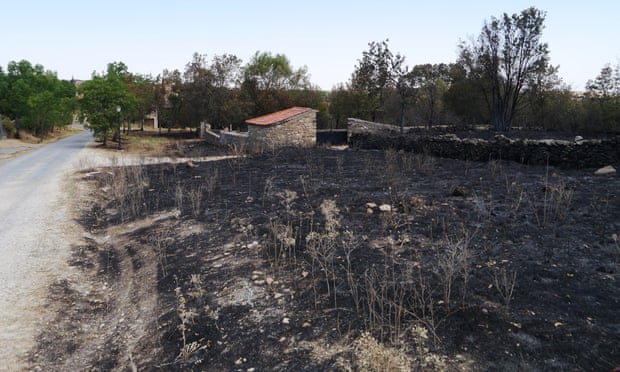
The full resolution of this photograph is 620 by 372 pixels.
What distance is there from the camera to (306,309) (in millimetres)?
4883

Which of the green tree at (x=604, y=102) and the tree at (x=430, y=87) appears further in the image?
the tree at (x=430, y=87)

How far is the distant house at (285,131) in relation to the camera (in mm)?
21891

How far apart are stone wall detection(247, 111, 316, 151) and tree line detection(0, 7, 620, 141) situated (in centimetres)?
567

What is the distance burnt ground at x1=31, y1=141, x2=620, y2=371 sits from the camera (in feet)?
13.1

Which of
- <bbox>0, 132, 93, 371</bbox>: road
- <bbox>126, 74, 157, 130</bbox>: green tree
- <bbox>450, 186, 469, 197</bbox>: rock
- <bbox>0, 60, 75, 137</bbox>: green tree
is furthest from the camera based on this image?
<bbox>126, 74, 157, 130</bbox>: green tree

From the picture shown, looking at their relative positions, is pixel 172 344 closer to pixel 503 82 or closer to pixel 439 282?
pixel 439 282

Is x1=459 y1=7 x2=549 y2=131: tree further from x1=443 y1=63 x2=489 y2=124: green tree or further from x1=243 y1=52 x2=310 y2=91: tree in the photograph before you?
x1=243 y1=52 x2=310 y2=91: tree

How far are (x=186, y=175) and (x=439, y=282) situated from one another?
36.5 feet

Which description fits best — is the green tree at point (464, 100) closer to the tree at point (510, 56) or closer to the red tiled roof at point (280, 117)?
the tree at point (510, 56)

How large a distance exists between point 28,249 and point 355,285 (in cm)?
638

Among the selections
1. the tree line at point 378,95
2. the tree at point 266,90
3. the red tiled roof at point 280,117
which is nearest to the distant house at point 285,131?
the red tiled roof at point 280,117

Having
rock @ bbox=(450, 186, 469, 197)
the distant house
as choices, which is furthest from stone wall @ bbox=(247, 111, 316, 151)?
rock @ bbox=(450, 186, 469, 197)

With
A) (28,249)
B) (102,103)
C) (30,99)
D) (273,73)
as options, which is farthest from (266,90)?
(28,249)

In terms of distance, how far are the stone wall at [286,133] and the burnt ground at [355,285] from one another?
39.2 ft
